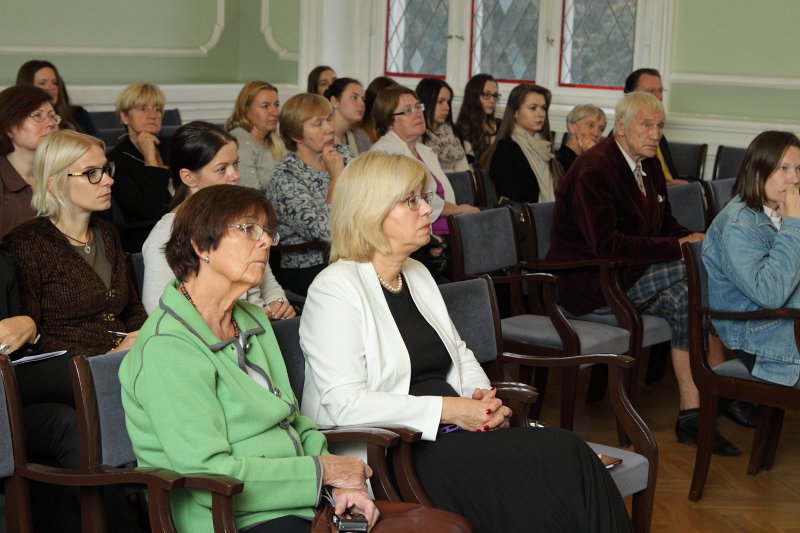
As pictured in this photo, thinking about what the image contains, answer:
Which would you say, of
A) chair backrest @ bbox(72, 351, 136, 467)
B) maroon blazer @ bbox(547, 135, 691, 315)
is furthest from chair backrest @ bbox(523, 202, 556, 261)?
chair backrest @ bbox(72, 351, 136, 467)

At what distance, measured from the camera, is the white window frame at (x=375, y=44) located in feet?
26.9

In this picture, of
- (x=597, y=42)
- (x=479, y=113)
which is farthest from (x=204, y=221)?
(x=597, y=42)

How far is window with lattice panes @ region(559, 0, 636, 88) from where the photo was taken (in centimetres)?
791

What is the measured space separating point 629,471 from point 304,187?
221 cm

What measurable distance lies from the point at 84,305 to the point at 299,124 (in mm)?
1777

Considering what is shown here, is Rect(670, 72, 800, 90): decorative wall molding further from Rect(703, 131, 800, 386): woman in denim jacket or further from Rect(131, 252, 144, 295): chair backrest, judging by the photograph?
Rect(131, 252, 144, 295): chair backrest

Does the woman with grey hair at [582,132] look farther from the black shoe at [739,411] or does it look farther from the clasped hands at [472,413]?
the clasped hands at [472,413]

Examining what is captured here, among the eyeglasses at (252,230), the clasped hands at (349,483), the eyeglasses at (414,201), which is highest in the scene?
the eyeglasses at (414,201)

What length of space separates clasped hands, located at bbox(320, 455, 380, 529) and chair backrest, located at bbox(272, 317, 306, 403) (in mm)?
442

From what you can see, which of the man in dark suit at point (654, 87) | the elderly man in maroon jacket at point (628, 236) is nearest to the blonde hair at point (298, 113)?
the elderly man in maroon jacket at point (628, 236)

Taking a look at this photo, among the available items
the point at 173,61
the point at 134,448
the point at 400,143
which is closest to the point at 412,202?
the point at 134,448

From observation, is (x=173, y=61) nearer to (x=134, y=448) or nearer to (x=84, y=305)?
(x=84, y=305)

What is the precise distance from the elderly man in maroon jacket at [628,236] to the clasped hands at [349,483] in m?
2.25

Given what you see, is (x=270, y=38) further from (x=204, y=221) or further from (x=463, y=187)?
(x=204, y=221)
